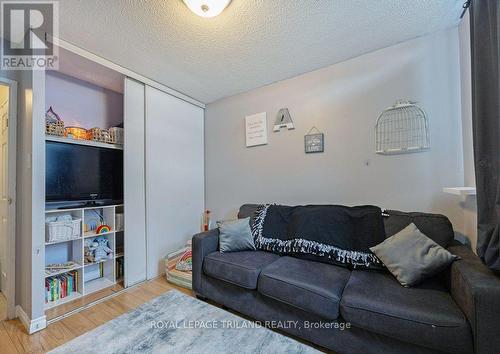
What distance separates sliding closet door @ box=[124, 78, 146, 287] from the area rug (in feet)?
4.21

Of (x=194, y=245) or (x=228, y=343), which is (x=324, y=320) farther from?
(x=194, y=245)

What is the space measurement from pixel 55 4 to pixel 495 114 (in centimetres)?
298

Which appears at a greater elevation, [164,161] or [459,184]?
[164,161]

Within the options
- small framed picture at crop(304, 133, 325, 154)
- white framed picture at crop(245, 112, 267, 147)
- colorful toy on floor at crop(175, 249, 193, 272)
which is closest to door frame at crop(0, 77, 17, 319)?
colorful toy on floor at crop(175, 249, 193, 272)

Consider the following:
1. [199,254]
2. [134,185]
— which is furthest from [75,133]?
[199,254]

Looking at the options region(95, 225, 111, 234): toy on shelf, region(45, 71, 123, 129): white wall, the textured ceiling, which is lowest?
region(95, 225, 111, 234): toy on shelf

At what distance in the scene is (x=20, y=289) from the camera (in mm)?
1816

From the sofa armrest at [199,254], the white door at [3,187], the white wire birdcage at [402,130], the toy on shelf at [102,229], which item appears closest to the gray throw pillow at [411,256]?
the white wire birdcage at [402,130]

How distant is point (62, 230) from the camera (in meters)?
2.02

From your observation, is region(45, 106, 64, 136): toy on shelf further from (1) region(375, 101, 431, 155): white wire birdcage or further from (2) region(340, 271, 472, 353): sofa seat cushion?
(1) region(375, 101, 431, 155): white wire birdcage

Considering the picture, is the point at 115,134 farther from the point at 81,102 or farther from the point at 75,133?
the point at 81,102

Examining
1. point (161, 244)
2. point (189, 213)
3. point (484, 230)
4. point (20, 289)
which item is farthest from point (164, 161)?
point (484, 230)

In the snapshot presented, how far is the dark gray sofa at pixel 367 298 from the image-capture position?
1.03 metres

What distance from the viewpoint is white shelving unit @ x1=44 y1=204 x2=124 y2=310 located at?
2168mm
